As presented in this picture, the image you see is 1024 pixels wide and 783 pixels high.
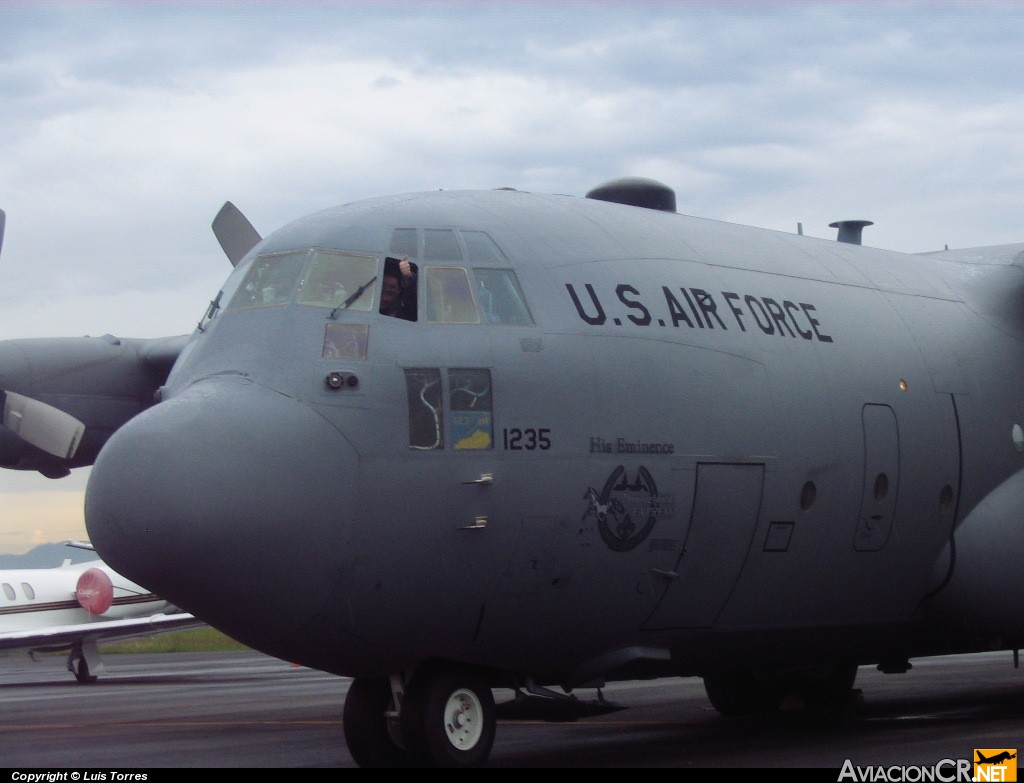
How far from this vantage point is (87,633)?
93.1ft

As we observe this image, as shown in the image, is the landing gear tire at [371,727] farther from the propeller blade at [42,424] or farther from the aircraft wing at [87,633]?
the aircraft wing at [87,633]

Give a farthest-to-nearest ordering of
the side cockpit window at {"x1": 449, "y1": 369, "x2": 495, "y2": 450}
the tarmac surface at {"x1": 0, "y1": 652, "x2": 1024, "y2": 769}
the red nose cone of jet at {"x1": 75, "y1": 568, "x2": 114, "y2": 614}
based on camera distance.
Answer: the red nose cone of jet at {"x1": 75, "y1": 568, "x2": 114, "y2": 614} → the tarmac surface at {"x1": 0, "y1": 652, "x2": 1024, "y2": 769} → the side cockpit window at {"x1": 449, "y1": 369, "x2": 495, "y2": 450}

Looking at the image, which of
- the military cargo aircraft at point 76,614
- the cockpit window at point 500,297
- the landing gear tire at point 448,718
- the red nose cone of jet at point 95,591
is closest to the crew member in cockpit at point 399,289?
the cockpit window at point 500,297

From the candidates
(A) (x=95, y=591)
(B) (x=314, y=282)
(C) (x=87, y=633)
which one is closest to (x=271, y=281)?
(B) (x=314, y=282)

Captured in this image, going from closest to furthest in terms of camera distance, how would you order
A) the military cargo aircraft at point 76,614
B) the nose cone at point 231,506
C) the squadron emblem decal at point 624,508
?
the nose cone at point 231,506 < the squadron emblem decal at point 624,508 < the military cargo aircraft at point 76,614

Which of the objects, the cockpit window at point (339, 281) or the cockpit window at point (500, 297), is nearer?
the cockpit window at point (339, 281)

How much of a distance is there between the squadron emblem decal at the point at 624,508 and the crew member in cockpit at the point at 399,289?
1.82 metres

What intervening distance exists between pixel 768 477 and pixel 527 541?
7.53ft

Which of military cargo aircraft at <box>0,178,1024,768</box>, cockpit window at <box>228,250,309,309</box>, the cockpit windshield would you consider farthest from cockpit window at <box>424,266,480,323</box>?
cockpit window at <box>228,250,309,309</box>

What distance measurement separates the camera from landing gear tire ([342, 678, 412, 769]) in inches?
403

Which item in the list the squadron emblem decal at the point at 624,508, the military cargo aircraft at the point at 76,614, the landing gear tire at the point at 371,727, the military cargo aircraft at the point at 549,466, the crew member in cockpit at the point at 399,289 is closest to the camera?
the military cargo aircraft at the point at 549,466

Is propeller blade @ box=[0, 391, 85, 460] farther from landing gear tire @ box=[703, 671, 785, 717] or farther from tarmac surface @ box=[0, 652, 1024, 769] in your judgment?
landing gear tire @ box=[703, 671, 785, 717]

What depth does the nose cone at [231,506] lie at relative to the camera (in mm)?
8758

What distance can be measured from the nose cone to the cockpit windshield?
0.98 m
